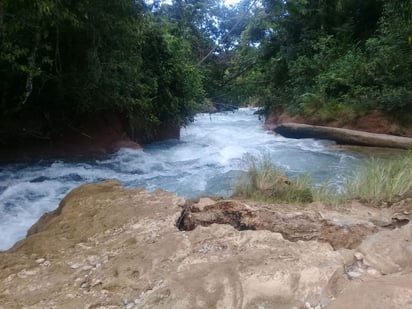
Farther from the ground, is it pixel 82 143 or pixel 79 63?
pixel 79 63

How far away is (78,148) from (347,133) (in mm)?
6786

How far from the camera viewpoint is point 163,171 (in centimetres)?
807

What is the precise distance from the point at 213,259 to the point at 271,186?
7.19ft

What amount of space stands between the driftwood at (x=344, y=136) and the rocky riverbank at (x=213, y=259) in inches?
250

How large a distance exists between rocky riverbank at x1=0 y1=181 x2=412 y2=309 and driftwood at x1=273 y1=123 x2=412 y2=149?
6.35 metres

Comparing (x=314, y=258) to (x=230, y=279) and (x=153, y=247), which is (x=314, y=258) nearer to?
(x=230, y=279)

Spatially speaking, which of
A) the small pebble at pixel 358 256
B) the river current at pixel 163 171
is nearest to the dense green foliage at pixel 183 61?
the river current at pixel 163 171

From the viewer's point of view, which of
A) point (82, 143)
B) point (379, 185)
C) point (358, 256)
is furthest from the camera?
point (82, 143)

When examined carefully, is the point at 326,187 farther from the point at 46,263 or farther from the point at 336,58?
the point at 336,58

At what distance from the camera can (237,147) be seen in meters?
10.5

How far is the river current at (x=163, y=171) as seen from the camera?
577cm

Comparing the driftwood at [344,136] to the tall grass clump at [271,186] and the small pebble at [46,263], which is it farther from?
the small pebble at [46,263]

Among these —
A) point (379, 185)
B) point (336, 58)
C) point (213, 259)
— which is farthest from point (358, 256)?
point (336, 58)

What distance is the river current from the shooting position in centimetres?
577
